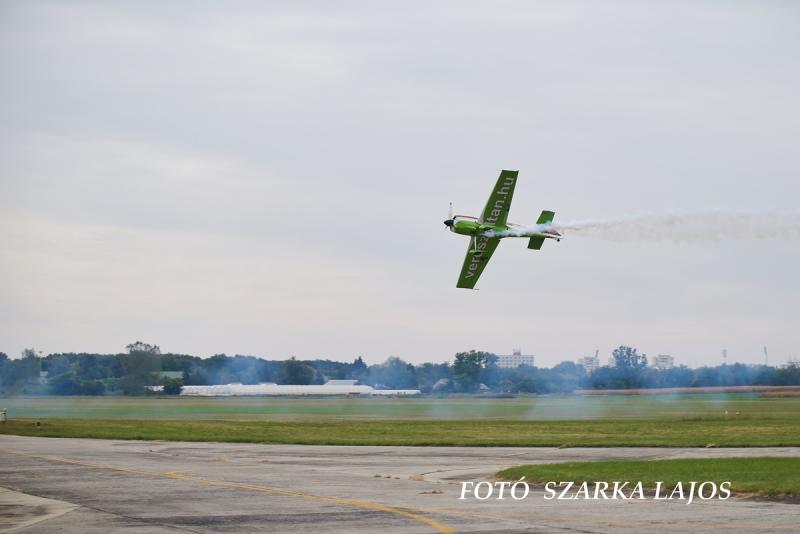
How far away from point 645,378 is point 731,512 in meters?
132

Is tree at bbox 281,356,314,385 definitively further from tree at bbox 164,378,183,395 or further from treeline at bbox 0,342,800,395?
tree at bbox 164,378,183,395

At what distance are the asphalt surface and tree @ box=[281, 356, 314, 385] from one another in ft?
502

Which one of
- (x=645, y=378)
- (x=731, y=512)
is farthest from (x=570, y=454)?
(x=645, y=378)

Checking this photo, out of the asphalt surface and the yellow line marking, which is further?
the yellow line marking

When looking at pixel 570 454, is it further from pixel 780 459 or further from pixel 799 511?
pixel 799 511

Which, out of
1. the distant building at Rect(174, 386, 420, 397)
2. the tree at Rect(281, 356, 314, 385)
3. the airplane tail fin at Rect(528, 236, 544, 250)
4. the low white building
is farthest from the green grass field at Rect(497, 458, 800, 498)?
the tree at Rect(281, 356, 314, 385)

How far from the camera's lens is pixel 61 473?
32781 millimetres

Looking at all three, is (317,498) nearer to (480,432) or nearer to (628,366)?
(480,432)

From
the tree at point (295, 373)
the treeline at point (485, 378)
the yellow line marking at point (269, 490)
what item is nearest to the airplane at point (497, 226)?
the yellow line marking at point (269, 490)

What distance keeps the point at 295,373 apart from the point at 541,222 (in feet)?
508

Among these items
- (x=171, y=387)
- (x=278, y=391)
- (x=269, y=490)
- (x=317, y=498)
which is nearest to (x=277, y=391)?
(x=278, y=391)

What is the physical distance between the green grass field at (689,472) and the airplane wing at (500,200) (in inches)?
545

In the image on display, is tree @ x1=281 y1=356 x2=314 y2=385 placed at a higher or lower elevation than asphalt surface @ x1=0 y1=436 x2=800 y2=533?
higher

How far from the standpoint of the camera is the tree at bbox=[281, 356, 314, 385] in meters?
194
